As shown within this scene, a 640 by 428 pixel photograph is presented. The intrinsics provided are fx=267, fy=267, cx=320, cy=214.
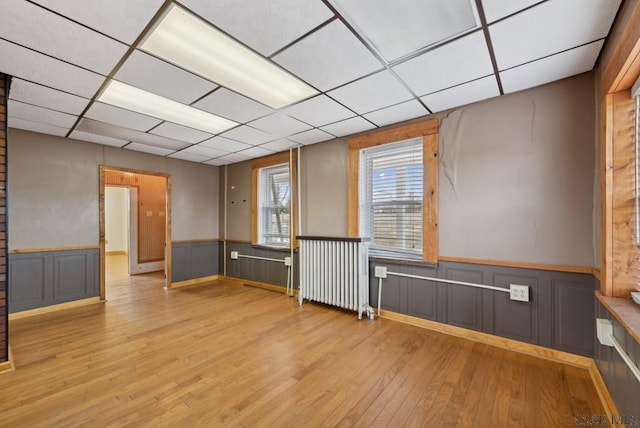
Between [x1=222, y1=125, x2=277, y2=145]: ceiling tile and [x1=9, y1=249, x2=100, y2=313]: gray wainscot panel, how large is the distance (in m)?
2.87

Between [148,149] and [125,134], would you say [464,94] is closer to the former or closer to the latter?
[125,134]

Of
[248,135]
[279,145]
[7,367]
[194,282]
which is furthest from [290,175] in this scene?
[7,367]

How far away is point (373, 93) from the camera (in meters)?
2.59

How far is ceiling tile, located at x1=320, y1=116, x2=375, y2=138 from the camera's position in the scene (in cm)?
331

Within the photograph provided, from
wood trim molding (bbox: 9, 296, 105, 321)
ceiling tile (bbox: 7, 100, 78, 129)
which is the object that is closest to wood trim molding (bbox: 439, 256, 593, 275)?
ceiling tile (bbox: 7, 100, 78, 129)

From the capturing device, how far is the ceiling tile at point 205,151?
178 inches

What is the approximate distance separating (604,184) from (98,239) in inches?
236

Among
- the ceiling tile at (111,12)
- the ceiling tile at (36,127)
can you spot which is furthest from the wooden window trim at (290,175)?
the ceiling tile at (111,12)

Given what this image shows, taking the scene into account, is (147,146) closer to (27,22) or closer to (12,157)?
(12,157)

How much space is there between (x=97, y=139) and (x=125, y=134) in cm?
66

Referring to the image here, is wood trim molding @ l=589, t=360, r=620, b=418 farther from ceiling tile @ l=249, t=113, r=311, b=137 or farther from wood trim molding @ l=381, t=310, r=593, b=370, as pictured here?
ceiling tile @ l=249, t=113, r=311, b=137

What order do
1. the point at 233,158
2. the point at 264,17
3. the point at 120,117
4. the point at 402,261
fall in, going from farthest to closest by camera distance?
the point at 233,158
the point at 402,261
the point at 120,117
the point at 264,17

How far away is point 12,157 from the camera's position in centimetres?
354

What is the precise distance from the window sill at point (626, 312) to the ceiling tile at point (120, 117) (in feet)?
14.3
